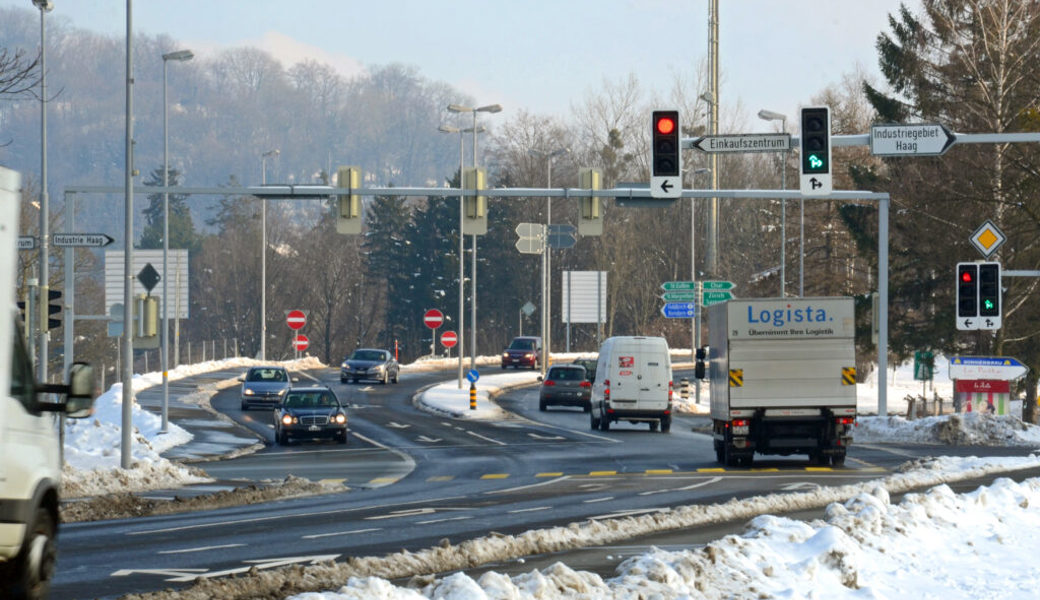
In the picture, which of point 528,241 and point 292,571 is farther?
point 528,241

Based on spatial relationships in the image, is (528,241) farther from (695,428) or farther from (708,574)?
(708,574)

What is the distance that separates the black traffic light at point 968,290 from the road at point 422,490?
3.45 meters

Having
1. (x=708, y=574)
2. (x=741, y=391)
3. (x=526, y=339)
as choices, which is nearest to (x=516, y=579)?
(x=708, y=574)

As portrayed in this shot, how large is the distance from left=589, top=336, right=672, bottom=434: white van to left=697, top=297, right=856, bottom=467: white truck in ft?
46.4

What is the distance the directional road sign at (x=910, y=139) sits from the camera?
23.9 metres

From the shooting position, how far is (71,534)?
16.2 meters

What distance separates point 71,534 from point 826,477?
14.1 meters

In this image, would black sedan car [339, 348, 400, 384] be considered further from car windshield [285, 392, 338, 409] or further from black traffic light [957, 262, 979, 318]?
black traffic light [957, 262, 979, 318]

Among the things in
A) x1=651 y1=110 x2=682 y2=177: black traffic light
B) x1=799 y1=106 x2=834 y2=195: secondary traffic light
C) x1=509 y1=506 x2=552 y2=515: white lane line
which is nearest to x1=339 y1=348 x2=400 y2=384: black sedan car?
x1=651 y1=110 x2=682 y2=177: black traffic light

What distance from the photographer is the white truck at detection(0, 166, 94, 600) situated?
815 centimetres

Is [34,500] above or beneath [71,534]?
above

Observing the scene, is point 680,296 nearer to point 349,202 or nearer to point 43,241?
point 349,202

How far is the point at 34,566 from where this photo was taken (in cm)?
867

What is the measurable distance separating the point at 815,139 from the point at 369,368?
45.8 meters
